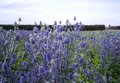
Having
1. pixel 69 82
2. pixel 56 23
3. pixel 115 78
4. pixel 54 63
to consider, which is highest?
pixel 56 23

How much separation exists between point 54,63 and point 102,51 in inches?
125

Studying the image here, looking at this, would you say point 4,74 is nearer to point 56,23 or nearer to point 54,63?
point 54,63

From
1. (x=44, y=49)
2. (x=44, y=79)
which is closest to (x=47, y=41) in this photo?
(x=44, y=49)

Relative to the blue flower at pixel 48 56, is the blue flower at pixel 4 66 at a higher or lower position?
lower

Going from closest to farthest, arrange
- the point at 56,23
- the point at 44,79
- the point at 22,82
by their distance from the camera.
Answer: the point at 22,82, the point at 44,79, the point at 56,23

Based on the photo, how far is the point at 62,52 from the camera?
3742mm

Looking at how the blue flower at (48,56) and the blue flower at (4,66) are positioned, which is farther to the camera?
the blue flower at (48,56)

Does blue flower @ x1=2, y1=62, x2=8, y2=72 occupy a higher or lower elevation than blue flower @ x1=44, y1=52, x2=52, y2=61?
lower

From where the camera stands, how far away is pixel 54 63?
11.3 feet

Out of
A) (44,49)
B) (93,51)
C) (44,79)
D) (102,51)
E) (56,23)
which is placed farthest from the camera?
(93,51)

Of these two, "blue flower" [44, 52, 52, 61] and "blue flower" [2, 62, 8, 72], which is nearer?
"blue flower" [2, 62, 8, 72]

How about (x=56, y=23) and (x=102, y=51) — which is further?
(x=102, y=51)

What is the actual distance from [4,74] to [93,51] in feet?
13.0

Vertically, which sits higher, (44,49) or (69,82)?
(44,49)
